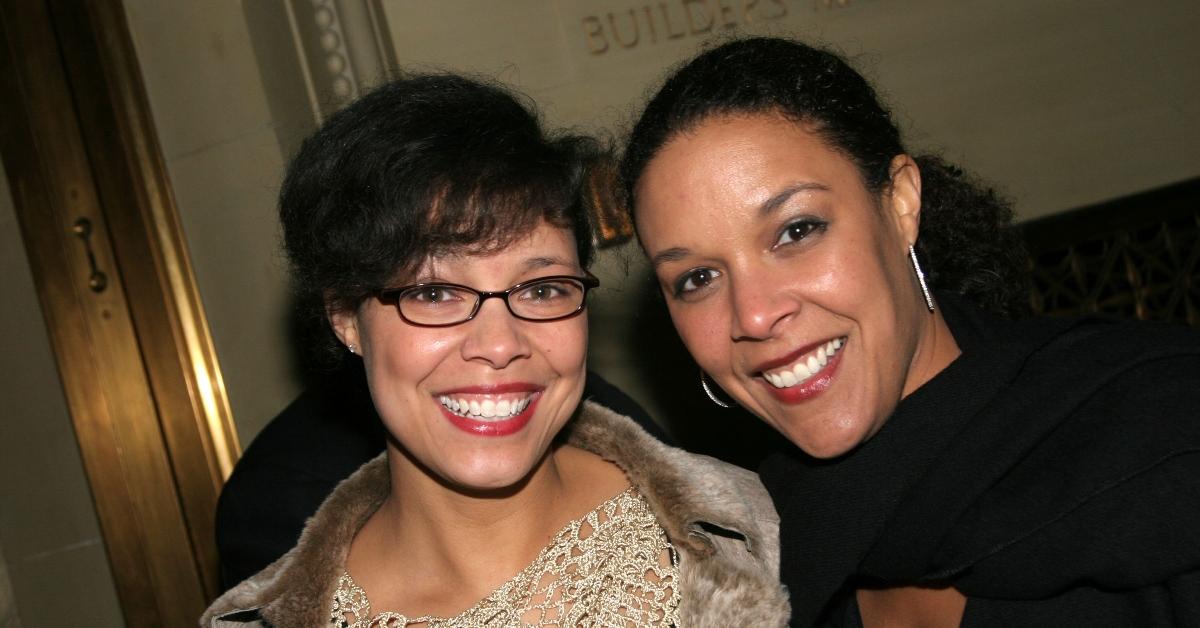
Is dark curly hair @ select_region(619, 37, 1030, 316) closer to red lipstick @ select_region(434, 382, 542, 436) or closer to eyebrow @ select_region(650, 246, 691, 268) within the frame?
eyebrow @ select_region(650, 246, 691, 268)

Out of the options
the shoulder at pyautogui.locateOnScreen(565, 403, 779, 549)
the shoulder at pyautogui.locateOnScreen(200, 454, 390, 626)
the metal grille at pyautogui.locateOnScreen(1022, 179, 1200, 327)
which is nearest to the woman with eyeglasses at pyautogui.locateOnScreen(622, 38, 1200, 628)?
the shoulder at pyautogui.locateOnScreen(565, 403, 779, 549)

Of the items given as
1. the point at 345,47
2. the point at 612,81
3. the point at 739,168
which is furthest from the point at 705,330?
the point at 345,47

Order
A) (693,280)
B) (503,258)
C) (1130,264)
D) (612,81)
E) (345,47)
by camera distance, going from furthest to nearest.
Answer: (1130,264), (612,81), (345,47), (693,280), (503,258)

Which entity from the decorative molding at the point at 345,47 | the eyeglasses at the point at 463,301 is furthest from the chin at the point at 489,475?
the decorative molding at the point at 345,47

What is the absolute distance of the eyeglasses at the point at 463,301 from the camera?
1784 millimetres

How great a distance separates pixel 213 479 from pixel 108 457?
367mm

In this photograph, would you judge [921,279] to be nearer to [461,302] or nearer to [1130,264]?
[461,302]

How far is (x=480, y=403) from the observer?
180 cm

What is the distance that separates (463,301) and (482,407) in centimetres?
19

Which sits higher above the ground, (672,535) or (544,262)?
(544,262)

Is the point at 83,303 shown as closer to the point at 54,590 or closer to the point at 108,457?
the point at 108,457

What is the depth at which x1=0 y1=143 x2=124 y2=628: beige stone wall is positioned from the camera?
3.60 meters

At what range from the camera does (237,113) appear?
11.4ft

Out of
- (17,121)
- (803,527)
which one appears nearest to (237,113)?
(17,121)
